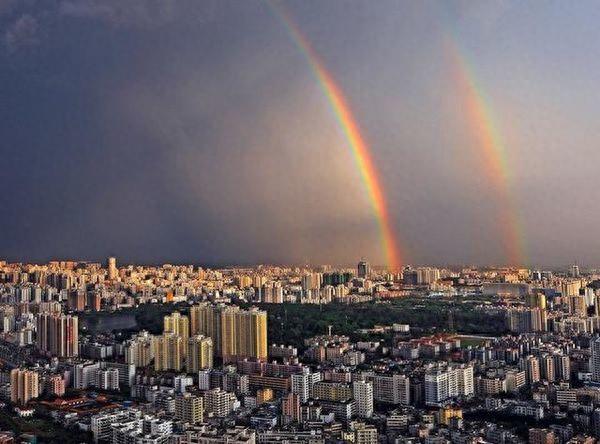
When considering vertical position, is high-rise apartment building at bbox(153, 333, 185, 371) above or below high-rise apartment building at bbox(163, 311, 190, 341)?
below

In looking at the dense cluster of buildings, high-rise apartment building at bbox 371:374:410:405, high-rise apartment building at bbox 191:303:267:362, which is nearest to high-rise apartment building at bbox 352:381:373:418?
the dense cluster of buildings

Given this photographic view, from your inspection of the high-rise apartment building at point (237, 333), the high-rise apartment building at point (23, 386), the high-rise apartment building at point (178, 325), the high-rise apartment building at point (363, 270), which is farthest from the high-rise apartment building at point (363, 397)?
the high-rise apartment building at point (363, 270)

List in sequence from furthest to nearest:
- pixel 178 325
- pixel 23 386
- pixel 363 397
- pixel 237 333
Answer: pixel 178 325 < pixel 237 333 < pixel 23 386 < pixel 363 397

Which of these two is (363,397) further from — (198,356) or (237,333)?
(237,333)

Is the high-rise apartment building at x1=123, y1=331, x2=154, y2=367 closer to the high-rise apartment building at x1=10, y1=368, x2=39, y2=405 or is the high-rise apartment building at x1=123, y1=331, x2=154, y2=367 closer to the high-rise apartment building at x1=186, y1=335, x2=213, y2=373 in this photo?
the high-rise apartment building at x1=186, y1=335, x2=213, y2=373

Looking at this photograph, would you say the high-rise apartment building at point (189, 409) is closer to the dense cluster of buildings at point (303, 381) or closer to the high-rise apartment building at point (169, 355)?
the dense cluster of buildings at point (303, 381)

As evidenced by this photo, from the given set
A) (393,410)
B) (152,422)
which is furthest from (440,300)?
(152,422)

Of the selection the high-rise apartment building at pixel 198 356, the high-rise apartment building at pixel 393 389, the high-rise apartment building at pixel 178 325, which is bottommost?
the high-rise apartment building at pixel 393 389

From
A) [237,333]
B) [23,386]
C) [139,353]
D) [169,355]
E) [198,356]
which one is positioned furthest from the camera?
[237,333]

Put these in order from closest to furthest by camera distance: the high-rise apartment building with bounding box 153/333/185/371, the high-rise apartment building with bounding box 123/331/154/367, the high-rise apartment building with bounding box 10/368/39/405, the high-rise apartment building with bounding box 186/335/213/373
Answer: the high-rise apartment building with bounding box 10/368/39/405, the high-rise apartment building with bounding box 186/335/213/373, the high-rise apartment building with bounding box 153/333/185/371, the high-rise apartment building with bounding box 123/331/154/367

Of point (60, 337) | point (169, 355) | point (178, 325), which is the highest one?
point (178, 325)

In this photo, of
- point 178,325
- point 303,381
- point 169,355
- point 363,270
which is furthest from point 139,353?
point 363,270

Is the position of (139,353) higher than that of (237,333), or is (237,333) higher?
(237,333)
